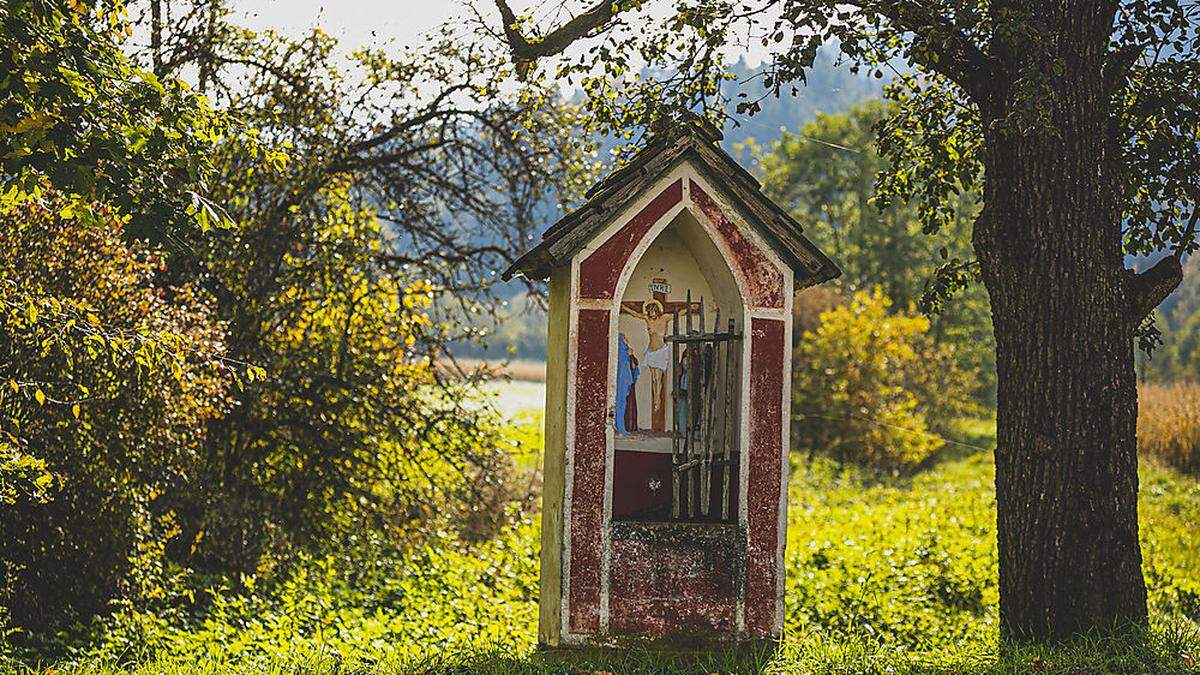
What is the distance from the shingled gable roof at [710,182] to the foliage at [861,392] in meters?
16.4

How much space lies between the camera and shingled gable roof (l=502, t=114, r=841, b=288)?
7.92m

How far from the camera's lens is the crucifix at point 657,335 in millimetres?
8750

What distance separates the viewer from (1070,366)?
7.97 meters

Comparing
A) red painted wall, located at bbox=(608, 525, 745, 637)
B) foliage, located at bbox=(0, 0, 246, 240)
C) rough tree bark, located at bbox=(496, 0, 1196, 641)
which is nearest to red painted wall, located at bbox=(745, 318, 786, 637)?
red painted wall, located at bbox=(608, 525, 745, 637)

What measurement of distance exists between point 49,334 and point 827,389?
19531 mm

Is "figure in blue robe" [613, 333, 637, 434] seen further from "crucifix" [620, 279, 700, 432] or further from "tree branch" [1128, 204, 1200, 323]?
→ "tree branch" [1128, 204, 1200, 323]

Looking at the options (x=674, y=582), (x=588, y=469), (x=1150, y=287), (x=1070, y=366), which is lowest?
(x=674, y=582)

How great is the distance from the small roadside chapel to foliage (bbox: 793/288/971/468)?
16.1m

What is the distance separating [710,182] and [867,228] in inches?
1395

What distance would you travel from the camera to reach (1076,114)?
8.04 meters

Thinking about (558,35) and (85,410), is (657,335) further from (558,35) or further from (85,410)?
(85,410)

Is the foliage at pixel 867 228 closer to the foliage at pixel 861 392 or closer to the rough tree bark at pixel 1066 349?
the foliage at pixel 861 392

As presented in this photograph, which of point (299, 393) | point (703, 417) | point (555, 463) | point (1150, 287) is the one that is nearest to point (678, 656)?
point (555, 463)

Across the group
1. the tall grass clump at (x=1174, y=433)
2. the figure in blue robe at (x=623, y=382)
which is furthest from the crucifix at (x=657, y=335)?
the tall grass clump at (x=1174, y=433)
